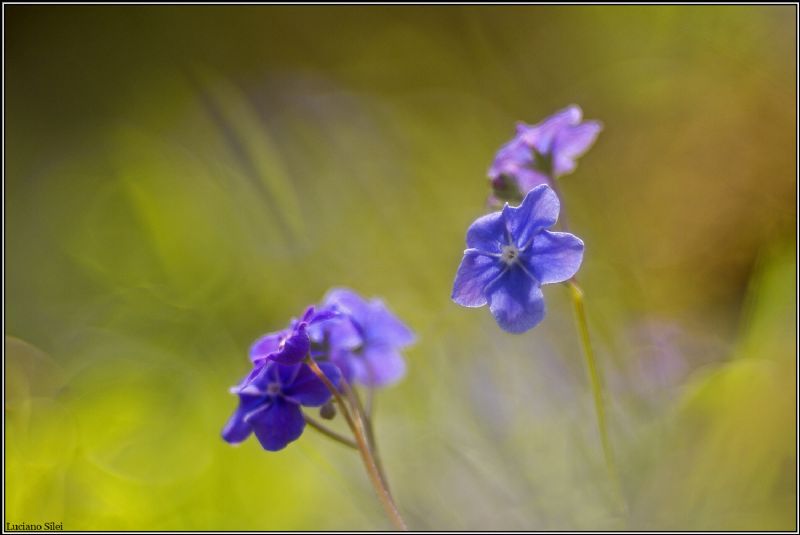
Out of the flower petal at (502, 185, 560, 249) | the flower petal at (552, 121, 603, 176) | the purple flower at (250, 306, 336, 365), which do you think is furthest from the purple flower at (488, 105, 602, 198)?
the purple flower at (250, 306, 336, 365)

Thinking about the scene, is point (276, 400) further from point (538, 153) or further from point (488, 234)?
point (538, 153)

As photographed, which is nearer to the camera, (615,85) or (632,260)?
(632,260)

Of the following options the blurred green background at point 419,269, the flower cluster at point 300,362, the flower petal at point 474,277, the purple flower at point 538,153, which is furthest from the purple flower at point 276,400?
the blurred green background at point 419,269

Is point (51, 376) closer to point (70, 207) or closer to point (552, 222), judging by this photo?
point (70, 207)

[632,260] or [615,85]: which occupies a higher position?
[615,85]

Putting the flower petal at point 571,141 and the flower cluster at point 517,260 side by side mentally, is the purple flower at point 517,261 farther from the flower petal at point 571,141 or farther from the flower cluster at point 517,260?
the flower petal at point 571,141

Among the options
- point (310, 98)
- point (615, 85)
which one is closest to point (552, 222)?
point (615, 85)
